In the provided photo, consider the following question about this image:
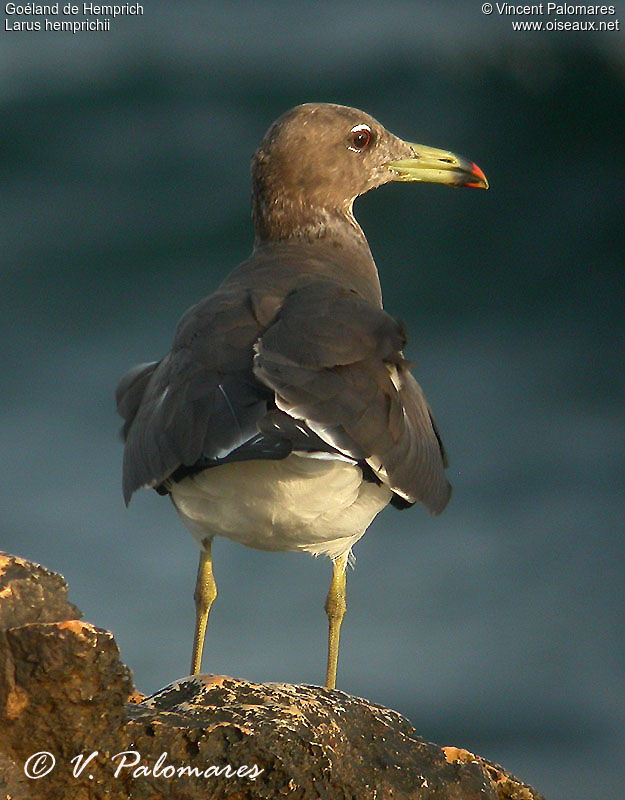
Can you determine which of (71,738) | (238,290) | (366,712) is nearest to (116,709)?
(71,738)

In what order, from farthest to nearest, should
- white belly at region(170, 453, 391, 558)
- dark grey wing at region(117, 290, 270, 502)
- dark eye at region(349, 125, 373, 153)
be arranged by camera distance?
dark eye at region(349, 125, 373, 153), white belly at region(170, 453, 391, 558), dark grey wing at region(117, 290, 270, 502)

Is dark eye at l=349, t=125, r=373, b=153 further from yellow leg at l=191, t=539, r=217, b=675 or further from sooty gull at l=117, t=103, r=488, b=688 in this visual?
yellow leg at l=191, t=539, r=217, b=675

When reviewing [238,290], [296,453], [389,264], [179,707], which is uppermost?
[389,264]

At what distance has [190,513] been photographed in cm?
689

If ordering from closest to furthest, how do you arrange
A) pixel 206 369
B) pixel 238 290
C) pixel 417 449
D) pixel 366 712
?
pixel 366 712 < pixel 206 369 < pixel 417 449 < pixel 238 290

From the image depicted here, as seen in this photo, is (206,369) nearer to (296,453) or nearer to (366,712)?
(296,453)

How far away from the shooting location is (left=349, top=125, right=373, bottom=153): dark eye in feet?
29.5

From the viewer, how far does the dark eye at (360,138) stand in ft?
29.5

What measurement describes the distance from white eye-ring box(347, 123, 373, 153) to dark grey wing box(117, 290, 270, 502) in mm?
2224

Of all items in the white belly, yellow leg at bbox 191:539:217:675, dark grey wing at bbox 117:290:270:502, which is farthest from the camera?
yellow leg at bbox 191:539:217:675

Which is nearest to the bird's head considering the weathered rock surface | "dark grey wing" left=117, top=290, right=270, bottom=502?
"dark grey wing" left=117, top=290, right=270, bottom=502

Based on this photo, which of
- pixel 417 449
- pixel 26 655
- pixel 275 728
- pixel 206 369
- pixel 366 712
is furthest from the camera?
pixel 417 449

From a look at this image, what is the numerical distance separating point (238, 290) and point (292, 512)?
129 cm

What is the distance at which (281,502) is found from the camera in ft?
21.3
